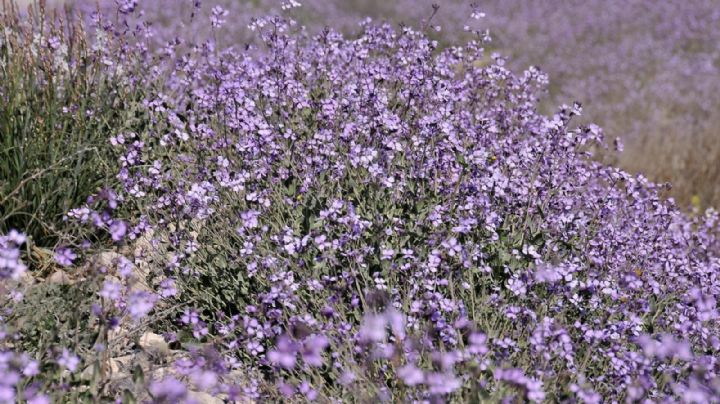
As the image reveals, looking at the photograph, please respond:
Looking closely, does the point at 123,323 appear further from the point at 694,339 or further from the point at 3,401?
the point at 694,339

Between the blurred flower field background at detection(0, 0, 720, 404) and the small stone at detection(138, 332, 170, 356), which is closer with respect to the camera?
the blurred flower field background at detection(0, 0, 720, 404)

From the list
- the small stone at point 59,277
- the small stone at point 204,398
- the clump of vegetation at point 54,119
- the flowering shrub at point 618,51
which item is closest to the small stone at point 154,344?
the small stone at point 204,398

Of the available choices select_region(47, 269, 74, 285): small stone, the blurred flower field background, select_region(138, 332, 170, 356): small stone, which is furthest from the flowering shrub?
select_region(138, 332, 170, 356): small stone

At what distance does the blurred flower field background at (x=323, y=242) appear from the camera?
108 inches

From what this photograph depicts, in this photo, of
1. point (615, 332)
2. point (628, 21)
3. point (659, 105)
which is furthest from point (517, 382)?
point (628, 21)

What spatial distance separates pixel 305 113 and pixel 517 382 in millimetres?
2278

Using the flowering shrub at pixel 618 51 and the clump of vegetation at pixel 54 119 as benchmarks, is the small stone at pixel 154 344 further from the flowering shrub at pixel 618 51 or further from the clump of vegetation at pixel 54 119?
the flowering shrub at pixel 618 51

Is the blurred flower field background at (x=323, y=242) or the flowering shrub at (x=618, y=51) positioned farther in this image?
the flowering shrub at (x=618, y=51)

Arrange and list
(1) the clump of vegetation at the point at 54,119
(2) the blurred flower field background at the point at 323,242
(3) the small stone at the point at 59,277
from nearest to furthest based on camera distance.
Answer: (2) the blurred flower field background at the point at 323,242
(3) the small stone at the point at 59,277
(1) the clump of vegetation at the point at 54,119

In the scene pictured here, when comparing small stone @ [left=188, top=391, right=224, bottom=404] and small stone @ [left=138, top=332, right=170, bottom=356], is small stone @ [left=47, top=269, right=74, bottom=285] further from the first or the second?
small stone @ [left=188, top=391, right=224, bottom=404]

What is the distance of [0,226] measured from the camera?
3.82 metres

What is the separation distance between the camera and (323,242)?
125 inches

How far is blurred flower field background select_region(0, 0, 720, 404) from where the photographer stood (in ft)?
9.04

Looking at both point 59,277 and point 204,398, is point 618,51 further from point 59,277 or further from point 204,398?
point 204,398
